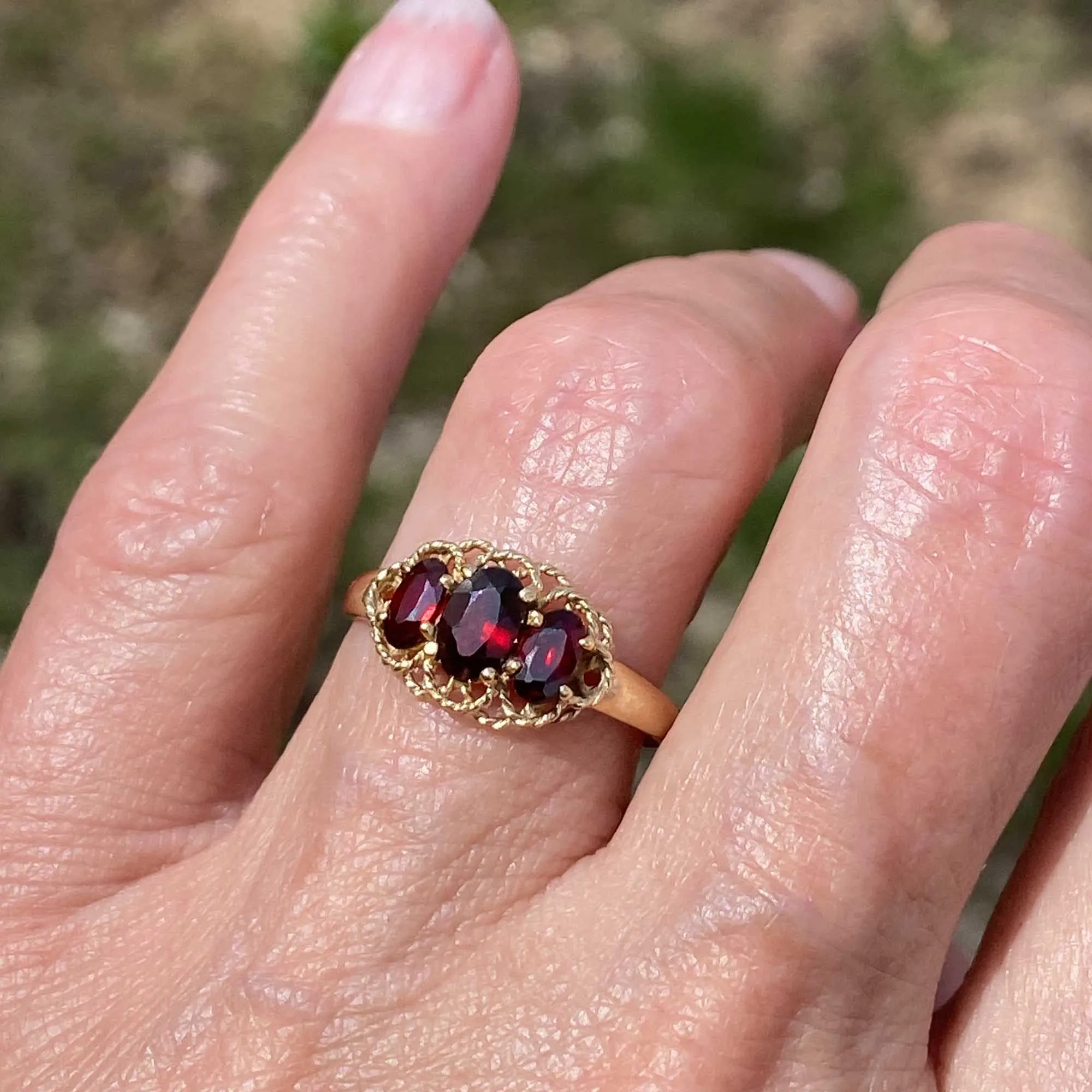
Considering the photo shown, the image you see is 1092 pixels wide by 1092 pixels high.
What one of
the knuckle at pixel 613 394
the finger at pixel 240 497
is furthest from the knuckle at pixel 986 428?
the finger at pixel 240 497

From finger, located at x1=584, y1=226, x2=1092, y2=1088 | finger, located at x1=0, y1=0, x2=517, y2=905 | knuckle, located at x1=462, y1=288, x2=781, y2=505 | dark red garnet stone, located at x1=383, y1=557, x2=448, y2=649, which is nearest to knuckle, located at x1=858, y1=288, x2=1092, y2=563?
finger, located at x1=584, y1=226, x2=1092, y2=1088

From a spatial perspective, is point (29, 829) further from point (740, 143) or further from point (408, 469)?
point (740, 143)

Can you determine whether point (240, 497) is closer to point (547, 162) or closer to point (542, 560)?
point (542, 560)

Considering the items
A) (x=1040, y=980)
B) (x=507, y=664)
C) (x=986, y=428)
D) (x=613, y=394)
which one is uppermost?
(x=986, y=428)

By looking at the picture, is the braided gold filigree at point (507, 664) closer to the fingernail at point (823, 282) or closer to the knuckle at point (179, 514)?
the knuckle at point (179, 514)

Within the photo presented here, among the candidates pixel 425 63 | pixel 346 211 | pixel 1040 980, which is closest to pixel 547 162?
pixel 425 63

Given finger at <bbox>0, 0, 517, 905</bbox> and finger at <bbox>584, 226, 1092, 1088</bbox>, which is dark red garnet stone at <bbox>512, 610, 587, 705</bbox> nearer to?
finger at <bbox>584, 226, 1092, 1088</bbox>
